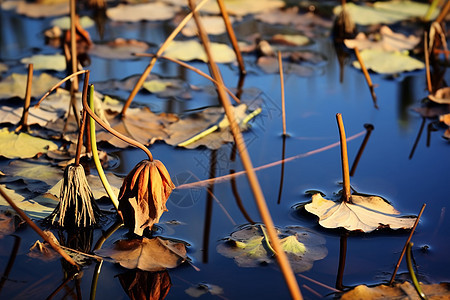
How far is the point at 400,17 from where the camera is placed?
9.17 feet

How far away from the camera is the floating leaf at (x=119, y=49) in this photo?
233cm

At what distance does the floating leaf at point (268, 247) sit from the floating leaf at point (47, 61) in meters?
1.24

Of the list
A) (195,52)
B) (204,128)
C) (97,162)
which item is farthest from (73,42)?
(97,162)

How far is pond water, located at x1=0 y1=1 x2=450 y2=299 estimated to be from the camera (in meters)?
1.12

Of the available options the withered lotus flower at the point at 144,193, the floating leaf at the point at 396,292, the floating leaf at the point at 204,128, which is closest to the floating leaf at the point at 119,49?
the floating leaf at the point at 204,128

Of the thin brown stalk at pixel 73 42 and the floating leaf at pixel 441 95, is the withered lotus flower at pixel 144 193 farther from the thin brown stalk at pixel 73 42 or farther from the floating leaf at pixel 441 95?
the floating leaf at pixel 441 95

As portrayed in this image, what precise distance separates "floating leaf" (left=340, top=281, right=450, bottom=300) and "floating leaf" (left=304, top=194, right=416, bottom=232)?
0.64 feet

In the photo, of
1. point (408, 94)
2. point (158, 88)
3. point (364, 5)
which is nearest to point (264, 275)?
point (158, 88)

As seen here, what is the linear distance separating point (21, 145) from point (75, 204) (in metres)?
0.48

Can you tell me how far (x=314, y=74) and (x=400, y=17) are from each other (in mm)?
849

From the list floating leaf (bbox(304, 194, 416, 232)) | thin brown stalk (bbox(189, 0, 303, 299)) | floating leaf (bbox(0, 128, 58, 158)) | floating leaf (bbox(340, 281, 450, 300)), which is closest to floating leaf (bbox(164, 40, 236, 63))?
floating leaf (bbox(0, 128, 58, 158))

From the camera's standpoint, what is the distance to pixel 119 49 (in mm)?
2389

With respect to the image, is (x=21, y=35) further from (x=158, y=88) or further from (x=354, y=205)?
(x=354, y=205)

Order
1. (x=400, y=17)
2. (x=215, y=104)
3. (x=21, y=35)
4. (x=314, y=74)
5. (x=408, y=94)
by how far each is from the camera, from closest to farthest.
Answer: (x=215, y=104)
(x=408, y=94)
(x=314, y=74)
(x=21, y=35)
(x=400, y=17)
